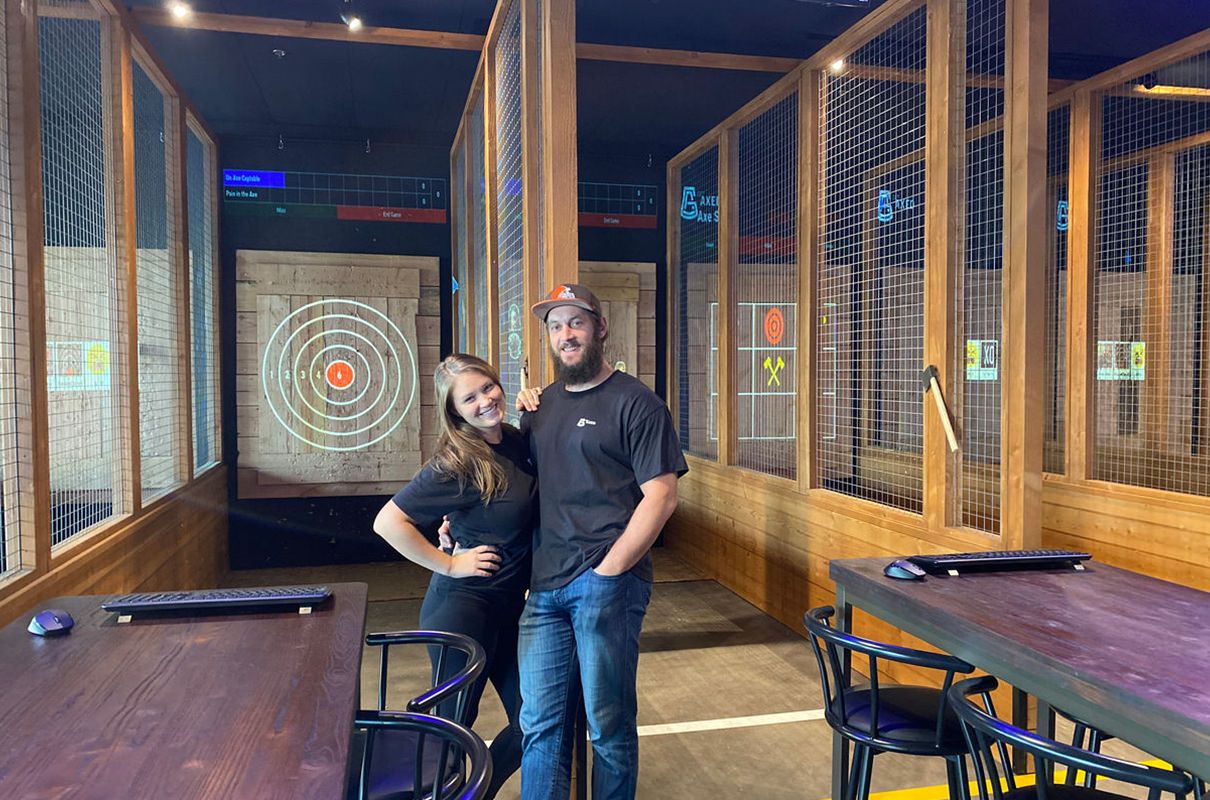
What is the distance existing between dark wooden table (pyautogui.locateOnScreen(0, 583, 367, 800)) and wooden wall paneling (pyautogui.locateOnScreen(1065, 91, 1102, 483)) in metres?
3.92

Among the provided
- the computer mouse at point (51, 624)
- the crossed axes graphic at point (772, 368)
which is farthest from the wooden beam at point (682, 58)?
the computer mouse at point (51, 624)

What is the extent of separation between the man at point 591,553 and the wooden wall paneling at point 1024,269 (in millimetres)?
1341

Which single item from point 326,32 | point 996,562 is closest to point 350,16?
point 326,32

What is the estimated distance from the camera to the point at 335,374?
557 cm

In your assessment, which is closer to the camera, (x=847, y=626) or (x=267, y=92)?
(x=847, y=626)

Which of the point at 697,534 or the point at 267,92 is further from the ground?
the point at 267,92

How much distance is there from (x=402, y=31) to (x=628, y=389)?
2.85 meters

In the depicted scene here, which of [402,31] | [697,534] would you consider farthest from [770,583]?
[402,31]

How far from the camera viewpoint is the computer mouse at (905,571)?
6.51 ft

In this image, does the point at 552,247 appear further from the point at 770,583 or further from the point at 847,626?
the point at 770,583

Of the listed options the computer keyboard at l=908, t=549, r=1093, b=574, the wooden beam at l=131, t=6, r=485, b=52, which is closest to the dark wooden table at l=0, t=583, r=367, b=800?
the computer keyboard at l=908, t=549, r=1093, b=574

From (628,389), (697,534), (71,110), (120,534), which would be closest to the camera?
(628,389)

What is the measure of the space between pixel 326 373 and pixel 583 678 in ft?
13.5

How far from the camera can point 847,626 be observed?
2.08 m
